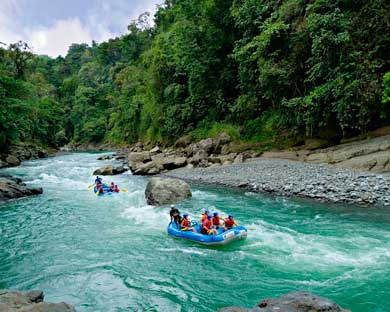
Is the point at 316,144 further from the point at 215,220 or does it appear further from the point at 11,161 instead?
the point at 11,161

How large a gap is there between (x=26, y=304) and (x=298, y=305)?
405 cm

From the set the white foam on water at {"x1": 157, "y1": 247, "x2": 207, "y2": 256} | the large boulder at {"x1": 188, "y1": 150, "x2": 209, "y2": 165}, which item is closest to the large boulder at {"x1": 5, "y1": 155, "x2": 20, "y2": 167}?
the large boulder at {"x1": 188, "y1": 150, "x2": 209, "y2": 165}

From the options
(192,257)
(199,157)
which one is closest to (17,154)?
(199,157)

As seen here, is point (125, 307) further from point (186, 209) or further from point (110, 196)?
point (110, 196)

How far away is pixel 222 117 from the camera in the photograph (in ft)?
86.2

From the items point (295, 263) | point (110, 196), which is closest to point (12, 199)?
point (110, 196)

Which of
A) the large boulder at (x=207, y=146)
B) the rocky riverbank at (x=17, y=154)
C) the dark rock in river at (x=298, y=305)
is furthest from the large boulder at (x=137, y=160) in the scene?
the dark rock in river at (x=298, y=305)

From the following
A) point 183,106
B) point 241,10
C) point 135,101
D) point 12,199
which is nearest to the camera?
point 12,199

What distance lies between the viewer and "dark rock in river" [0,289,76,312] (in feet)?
15.9

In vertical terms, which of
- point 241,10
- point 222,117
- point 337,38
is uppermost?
point 241,10

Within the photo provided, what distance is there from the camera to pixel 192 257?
348 inches

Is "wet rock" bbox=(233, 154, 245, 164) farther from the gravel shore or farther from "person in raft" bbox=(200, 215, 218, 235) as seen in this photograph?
"person in raft" bbox=(200, 215, 218, 235)

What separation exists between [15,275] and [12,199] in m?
9.26

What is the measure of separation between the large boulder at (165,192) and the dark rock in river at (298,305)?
993cm
